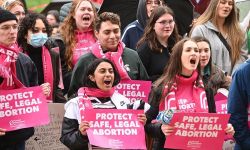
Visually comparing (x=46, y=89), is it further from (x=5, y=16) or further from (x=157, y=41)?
(x=157, y=41)

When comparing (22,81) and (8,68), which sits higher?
(8,68)

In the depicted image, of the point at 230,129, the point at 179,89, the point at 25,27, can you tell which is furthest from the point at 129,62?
the point at 230,129

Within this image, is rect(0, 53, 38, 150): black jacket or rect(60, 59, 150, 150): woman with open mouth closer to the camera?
rect(60, 59, 150, 150): woman with open mouth

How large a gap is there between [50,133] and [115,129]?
4.65ft

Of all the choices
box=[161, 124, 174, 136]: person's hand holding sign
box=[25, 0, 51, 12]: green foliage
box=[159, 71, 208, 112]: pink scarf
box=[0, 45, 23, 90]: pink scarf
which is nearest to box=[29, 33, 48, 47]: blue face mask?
box=[0, 45, 23, 90]: pink scarf

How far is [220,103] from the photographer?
7852 millimetres

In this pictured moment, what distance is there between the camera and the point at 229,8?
899 cm

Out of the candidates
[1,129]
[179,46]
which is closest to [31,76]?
[1,129]

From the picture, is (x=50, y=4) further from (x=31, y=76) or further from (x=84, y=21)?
(x=31, y=76)

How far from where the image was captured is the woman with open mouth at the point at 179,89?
23.4ft

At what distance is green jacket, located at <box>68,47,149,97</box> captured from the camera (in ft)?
25.0

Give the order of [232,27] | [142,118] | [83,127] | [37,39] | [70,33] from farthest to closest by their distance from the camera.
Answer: [232,27]
[70,33]
[37,39]
[142,118]
[83,127]

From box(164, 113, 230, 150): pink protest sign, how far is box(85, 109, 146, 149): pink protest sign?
0.96 feet

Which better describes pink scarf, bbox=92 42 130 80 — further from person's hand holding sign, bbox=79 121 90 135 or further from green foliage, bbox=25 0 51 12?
green foliage, bbox=25 0 51 12
